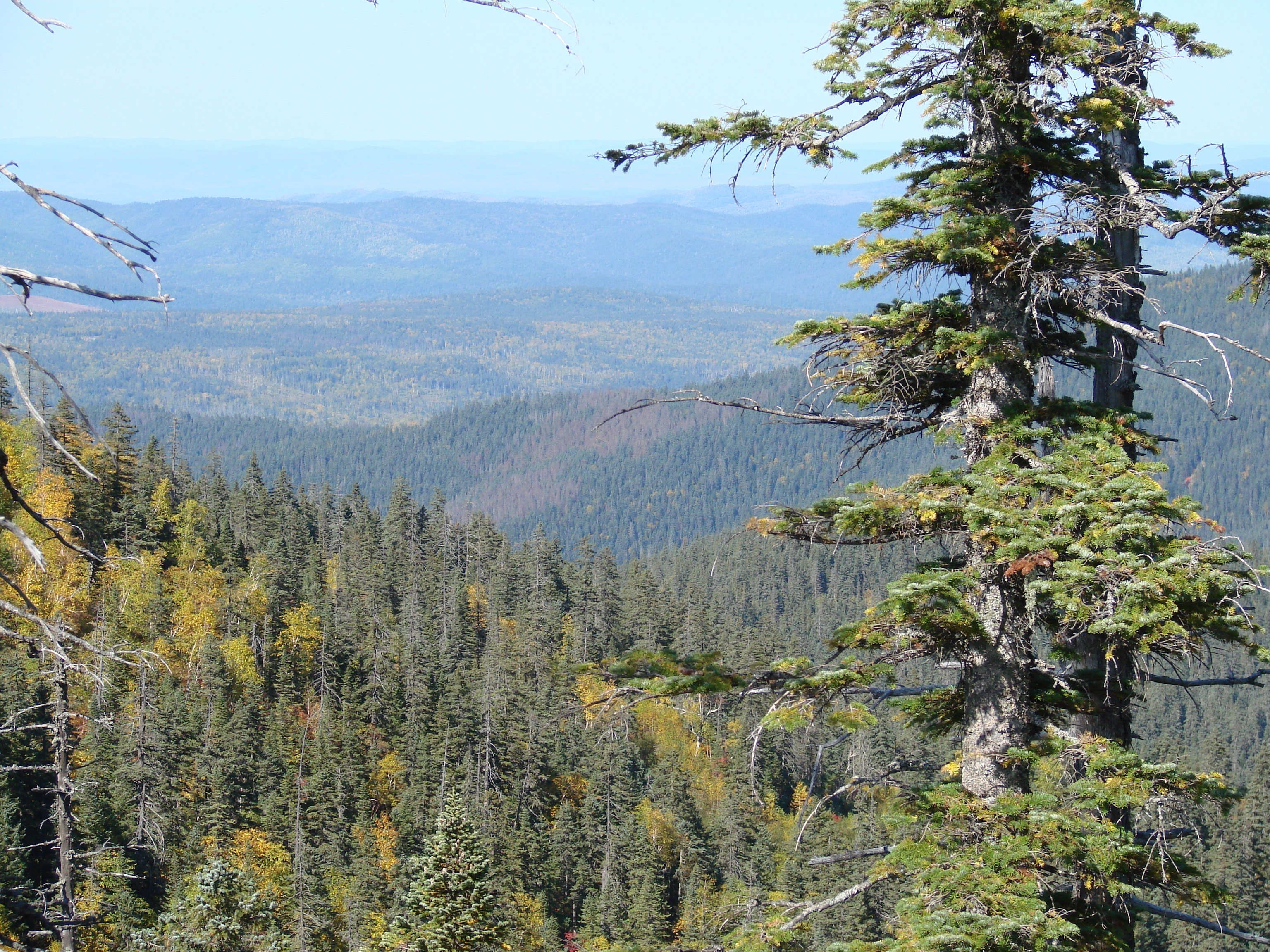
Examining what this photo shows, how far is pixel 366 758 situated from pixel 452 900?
119 ft

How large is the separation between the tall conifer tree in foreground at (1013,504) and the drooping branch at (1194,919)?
8 centimetres

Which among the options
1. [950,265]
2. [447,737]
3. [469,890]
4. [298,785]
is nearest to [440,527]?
[447,737]

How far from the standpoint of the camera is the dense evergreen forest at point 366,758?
130 ft

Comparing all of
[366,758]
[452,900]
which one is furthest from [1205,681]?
[366,758]

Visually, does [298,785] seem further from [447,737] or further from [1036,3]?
[1036,3]

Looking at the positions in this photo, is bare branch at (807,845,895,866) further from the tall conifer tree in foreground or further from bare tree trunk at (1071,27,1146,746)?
bare tree trunk at (1071,27,1146,746)

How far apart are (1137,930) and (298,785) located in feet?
137

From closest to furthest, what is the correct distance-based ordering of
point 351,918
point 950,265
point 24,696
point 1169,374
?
point 1169,374 → point 950,265 → point 24,696 → point 351,918

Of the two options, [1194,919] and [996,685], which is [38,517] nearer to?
[996,685]

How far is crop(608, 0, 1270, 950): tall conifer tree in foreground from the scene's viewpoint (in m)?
7.34

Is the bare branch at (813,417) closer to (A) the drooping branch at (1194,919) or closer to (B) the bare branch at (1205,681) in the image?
(B) the bare branch at (1205,681)

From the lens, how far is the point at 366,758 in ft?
192

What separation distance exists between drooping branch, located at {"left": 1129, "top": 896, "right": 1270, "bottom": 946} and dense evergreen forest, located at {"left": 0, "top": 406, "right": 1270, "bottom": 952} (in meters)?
16.9

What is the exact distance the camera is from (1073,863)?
7395 mm
